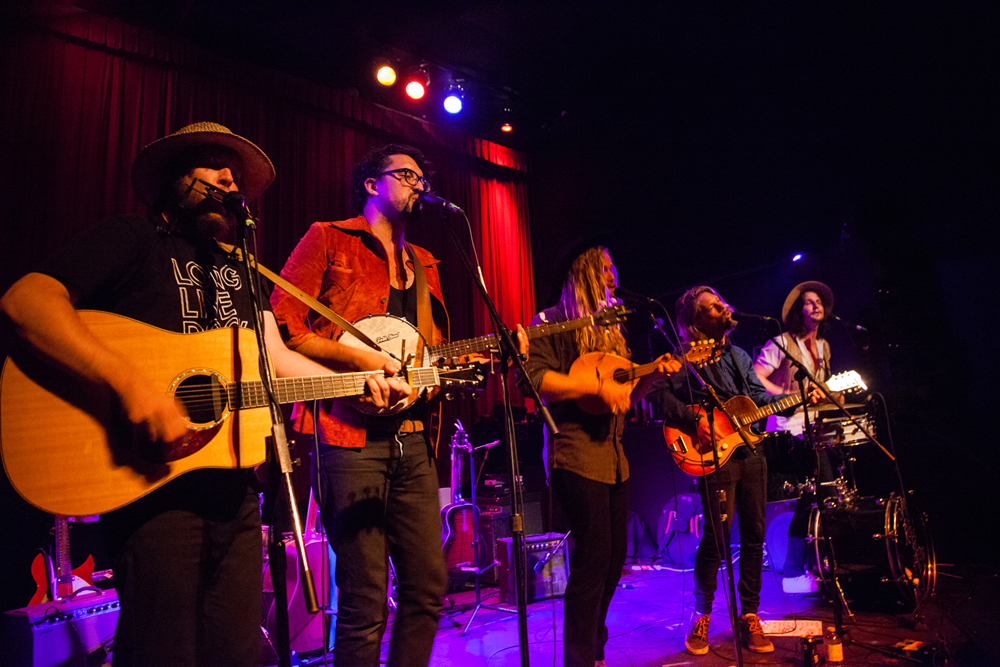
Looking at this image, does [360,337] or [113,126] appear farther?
[113,126]

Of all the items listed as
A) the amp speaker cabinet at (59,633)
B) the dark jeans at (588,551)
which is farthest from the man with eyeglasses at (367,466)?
the amp speaker cabinet at (59,633)

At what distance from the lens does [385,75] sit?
26.2ft

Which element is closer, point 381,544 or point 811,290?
point 381,544

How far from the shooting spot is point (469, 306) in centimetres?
962

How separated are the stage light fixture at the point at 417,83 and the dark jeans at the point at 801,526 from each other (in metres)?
6.47

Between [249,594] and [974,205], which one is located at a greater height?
[974,205]

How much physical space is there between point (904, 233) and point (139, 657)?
8884 millimetres

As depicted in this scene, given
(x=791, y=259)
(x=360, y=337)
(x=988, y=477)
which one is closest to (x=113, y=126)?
(x=360, y=337)

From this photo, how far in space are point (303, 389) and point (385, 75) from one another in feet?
22.4

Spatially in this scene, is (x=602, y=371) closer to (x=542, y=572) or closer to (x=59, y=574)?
(x=542, y=572)

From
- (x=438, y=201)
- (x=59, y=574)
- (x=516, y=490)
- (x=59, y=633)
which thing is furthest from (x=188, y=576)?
(x=59, y=574)

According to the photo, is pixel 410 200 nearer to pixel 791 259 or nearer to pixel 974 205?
pixel 791 259

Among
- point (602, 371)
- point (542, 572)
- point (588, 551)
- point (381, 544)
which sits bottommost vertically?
point (542, 572)

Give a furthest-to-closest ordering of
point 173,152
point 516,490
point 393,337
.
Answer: point 393,337
point 173,152
point 516,490
